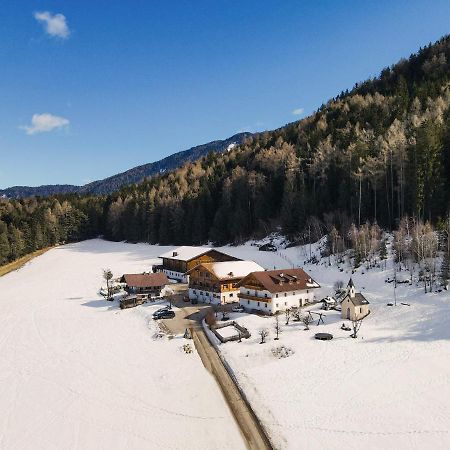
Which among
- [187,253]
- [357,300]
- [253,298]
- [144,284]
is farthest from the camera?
[187,253]

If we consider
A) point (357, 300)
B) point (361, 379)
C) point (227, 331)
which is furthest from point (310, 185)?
point (361, 379)

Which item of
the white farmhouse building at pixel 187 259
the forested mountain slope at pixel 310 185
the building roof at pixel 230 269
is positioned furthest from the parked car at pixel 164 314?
the forested mountain slope at pixel 310 185

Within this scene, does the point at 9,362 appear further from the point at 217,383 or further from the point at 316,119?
the point at 316,119

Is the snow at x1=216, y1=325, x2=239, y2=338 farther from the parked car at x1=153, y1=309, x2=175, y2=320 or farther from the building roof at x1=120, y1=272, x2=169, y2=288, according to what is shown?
the building roof at x1=120, y1=272, x2=169, y2=288

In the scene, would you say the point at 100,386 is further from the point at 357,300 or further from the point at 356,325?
the point at 357,300

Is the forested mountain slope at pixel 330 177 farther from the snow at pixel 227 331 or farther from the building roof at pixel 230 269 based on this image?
the snow at pixel 227 331

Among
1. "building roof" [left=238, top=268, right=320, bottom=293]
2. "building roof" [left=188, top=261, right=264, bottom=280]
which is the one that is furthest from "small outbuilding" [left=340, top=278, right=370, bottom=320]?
"building roof" [left=188, top=261, right=264, bottom=280]

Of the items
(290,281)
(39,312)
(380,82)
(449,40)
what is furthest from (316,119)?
(39,312)
